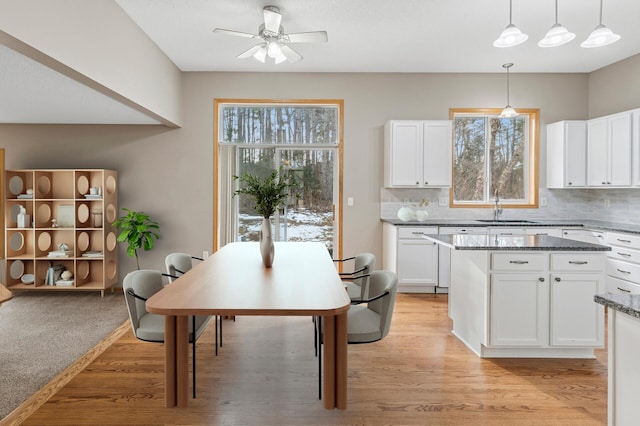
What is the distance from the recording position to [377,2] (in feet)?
11.3

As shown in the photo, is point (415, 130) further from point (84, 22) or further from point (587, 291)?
point (84, 22)

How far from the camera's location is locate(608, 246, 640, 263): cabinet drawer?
3.89 metres

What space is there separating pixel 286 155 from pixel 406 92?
1891 millimetres

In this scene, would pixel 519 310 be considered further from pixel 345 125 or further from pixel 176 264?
pixel 345 125

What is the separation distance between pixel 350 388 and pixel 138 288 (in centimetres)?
151

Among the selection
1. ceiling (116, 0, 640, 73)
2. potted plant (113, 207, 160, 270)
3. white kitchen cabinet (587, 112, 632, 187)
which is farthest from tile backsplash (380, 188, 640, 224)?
potted plant (113, 207, 160, 270)

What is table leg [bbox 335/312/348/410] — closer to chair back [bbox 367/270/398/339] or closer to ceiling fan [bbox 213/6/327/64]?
chair back [bbox 367/270/398/339]

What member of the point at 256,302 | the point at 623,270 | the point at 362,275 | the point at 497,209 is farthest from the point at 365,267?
the point at 497,209

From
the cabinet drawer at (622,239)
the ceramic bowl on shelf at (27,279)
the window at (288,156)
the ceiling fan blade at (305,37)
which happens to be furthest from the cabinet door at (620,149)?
the ceramic bowl on shelf at (27,279)

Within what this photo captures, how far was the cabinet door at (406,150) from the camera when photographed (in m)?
5.05

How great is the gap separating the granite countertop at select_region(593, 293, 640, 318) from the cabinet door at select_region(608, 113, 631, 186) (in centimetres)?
389

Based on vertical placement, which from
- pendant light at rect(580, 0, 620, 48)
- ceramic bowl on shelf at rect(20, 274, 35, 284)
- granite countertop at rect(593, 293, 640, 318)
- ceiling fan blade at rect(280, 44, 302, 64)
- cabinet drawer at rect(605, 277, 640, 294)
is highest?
ceiling fan blade at rect(280, 44, 302, 64)

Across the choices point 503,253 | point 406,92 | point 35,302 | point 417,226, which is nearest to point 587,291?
point 503,253

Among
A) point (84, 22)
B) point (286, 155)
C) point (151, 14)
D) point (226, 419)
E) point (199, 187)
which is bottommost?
point (226, 419)
